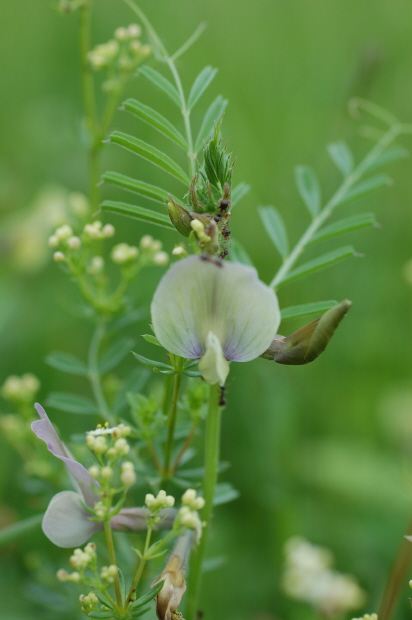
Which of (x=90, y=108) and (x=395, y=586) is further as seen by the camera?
(x=90, y=108)

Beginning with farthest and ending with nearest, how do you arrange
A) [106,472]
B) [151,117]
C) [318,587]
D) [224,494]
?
[318,587] < [224,494] < [151,117] < [106,472]

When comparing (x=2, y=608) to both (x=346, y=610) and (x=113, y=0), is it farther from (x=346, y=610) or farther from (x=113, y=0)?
(x=113, y=0)

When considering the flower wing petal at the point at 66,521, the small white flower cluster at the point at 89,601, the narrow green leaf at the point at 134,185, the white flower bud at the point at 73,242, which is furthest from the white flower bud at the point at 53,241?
the small white flower cluster at the point at 89,601

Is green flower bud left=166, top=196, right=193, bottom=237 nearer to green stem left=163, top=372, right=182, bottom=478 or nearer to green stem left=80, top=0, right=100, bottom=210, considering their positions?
green stem left=163, top=372, right=182, bottom=478

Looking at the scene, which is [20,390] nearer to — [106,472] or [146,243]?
[146,243]

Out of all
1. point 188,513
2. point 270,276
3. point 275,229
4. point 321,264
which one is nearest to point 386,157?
point 275,229
